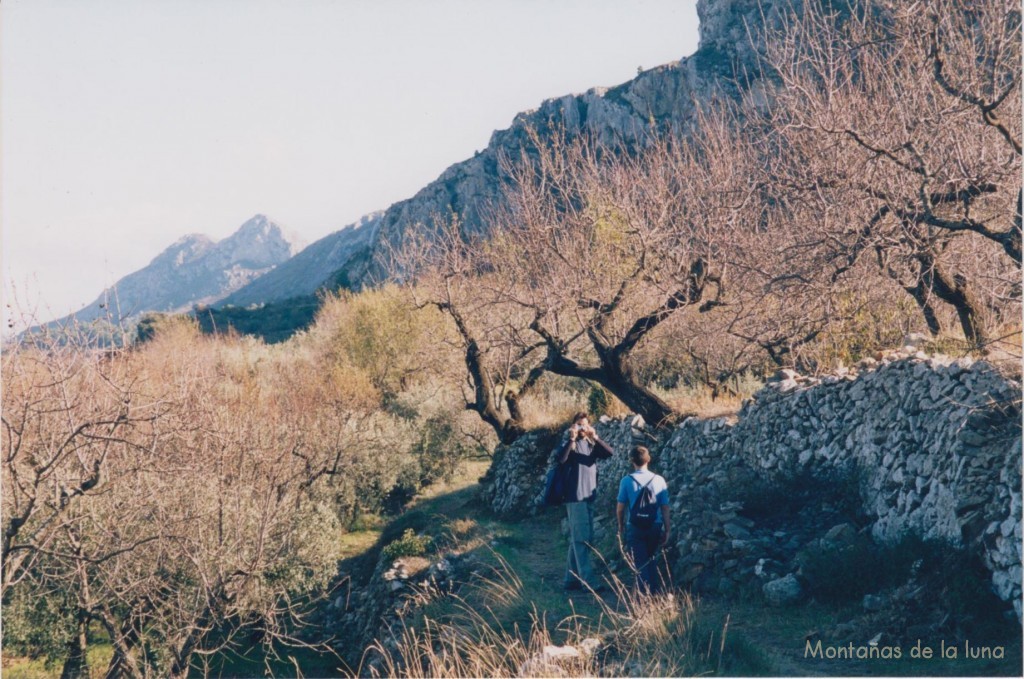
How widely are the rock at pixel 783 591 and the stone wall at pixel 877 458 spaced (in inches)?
11.5

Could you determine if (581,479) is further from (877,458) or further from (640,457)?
(877,458)

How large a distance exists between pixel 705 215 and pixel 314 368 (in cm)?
2081

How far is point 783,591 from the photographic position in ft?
29.4

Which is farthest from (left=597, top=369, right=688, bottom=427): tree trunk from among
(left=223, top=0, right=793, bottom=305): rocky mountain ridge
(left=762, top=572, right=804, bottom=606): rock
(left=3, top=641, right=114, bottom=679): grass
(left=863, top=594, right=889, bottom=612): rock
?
(left=223, top=0, right=793, bottom=305): rocky mountain ridge

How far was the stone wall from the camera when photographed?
7566 millimetres

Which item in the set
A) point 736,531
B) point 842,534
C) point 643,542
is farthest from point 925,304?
point 643,542

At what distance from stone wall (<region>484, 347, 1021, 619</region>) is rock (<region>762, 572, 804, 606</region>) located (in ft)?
0.96

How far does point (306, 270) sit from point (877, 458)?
566 ft

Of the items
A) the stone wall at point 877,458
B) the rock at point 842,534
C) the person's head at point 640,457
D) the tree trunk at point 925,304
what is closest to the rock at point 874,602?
the stone wall at point 877,458

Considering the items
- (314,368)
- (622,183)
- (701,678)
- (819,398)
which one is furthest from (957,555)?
(314,368)

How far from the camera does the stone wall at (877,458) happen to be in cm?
757

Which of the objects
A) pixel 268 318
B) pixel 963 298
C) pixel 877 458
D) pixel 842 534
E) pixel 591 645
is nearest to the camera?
pixel 591 645

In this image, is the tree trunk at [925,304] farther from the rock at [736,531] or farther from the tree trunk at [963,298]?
the rock at [736,531]

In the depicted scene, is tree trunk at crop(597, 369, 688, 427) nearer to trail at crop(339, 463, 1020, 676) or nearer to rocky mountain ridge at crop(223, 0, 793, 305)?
trail at crop(339, 463, 1020, 676)
